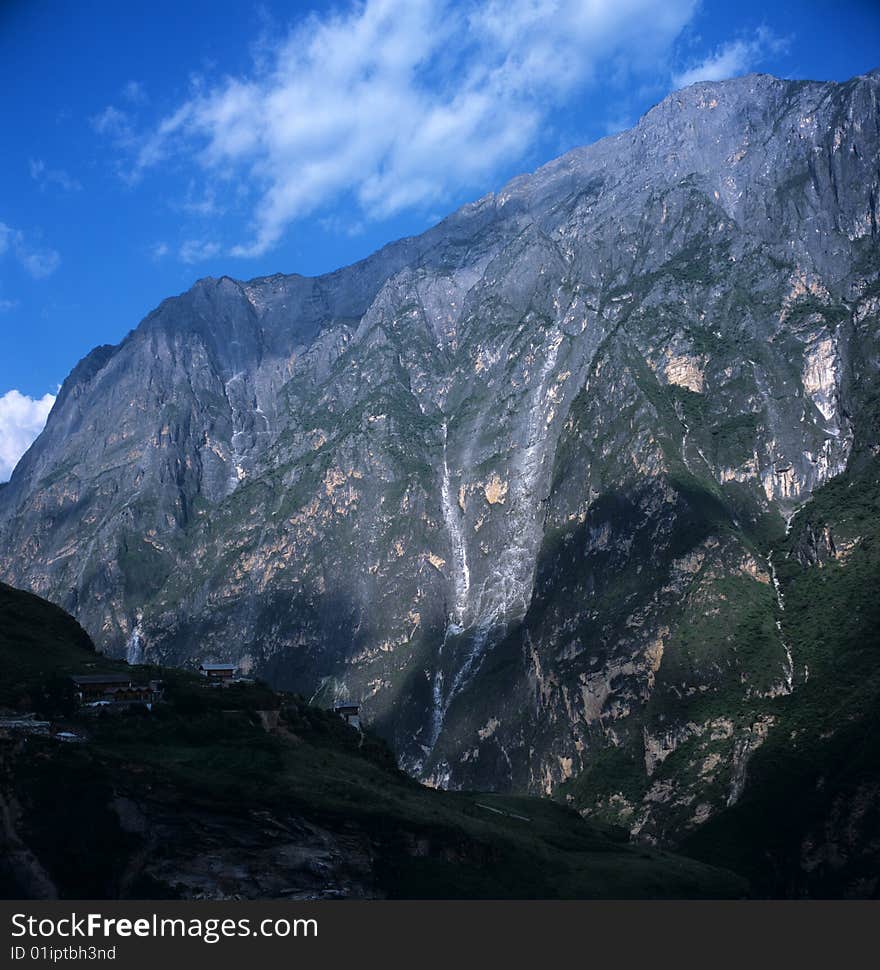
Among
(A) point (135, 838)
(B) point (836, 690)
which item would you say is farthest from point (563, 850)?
(B) point (836, 690)

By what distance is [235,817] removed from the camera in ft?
238

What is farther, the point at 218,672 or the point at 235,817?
the point at 218,672

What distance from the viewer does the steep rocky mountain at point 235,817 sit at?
67.3m

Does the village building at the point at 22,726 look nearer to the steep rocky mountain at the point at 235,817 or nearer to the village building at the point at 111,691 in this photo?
the steep rocky mountain at the point at 235,817

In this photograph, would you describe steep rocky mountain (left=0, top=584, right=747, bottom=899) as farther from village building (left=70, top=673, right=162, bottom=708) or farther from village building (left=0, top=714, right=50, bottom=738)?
village building (left=70, top=673, right=162, bottom=708)

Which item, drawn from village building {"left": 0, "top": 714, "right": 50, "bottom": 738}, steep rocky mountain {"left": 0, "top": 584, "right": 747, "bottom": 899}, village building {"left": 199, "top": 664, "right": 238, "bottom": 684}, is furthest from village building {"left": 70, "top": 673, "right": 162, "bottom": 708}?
village building {"left": 199, "top": 664, "right": 238, "bottom": 684}

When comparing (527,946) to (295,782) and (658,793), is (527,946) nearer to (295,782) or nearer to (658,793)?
(295,782)

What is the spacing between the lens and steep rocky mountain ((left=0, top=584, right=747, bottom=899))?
67.3 meters

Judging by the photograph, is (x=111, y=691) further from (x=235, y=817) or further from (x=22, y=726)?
(x=235, y=817)

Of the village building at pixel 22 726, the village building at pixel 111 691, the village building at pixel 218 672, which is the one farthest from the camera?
the village building at pixel 218 672

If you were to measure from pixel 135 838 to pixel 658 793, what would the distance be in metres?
138

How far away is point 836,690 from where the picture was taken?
604ft

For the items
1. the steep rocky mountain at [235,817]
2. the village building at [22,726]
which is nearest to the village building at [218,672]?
the steep rocky mountain at [235,817]

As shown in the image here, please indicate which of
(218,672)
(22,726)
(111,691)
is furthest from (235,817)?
(218,672)
